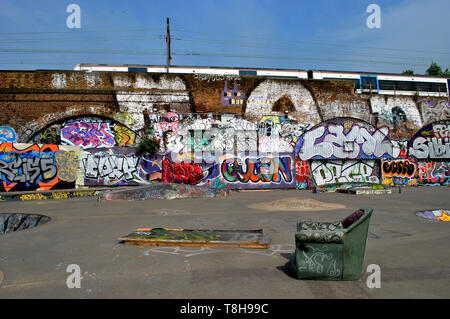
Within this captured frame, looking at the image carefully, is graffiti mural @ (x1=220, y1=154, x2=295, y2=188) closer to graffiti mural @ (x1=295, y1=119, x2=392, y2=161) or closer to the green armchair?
graffiti mural @ (x1=295, y1=119, x2=392, y2=161)

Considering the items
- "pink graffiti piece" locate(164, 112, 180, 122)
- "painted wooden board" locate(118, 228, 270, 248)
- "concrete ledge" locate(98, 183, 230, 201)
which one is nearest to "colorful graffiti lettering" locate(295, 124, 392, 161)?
"pink graffiti piece" locate(164, 112, 180, 122)

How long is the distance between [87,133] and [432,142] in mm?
22762

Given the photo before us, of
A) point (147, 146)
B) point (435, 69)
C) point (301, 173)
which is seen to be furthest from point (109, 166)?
point (435, 69)

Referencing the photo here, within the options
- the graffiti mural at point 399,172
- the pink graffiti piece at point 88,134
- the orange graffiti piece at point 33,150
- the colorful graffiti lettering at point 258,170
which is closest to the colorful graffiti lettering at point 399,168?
the graffiti mural at point 399,172

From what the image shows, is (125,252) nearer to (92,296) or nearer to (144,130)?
(92,296)

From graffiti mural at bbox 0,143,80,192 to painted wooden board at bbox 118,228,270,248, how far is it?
46.1 ft

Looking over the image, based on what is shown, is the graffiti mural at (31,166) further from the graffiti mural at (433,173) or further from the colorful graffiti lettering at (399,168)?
the graffiti mural at (433,173)

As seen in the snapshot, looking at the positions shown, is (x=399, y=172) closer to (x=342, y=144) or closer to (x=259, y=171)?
(x=342, y=144)

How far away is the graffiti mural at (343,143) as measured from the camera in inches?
878

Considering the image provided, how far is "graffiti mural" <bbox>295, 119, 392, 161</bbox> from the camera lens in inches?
878

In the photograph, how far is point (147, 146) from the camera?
2048cm

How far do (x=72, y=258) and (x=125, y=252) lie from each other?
893 millimetres

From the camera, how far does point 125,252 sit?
6379mm

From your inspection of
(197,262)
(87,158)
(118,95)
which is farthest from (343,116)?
(197,262)
